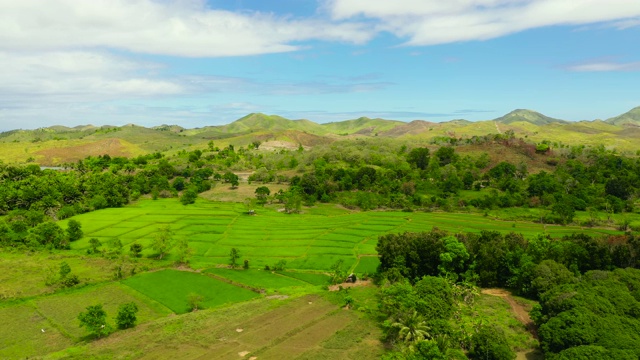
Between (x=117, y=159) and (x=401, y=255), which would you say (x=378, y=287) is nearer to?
(x=401, y=255)

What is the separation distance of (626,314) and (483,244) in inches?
830

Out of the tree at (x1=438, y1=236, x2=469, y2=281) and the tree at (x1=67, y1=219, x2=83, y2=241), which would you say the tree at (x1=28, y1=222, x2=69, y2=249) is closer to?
the tree at (x1=67, y1=219, x2=83, y2=241)

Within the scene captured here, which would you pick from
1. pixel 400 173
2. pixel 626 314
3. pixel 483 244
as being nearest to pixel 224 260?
pixel 483 244

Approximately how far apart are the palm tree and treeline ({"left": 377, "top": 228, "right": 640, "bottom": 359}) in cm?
10

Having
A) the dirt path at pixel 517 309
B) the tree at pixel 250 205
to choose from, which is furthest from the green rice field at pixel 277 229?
the dirt path at pixel 517 309

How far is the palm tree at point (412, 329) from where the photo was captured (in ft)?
138

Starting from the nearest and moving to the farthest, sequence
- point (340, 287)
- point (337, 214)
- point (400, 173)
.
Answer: point (340, 287) < point (337, 214) < point (400, 173)

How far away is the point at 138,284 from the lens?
63.1m

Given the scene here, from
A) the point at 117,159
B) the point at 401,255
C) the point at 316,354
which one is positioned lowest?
the point at 316,354

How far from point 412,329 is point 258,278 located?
3037 centimetres

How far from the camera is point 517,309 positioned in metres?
54.1

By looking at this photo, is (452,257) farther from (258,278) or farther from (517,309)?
(258,278)

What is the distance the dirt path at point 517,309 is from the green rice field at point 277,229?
65.1 ft

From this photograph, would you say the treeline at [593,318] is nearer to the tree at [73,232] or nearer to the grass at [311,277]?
the grass at [311,277]
